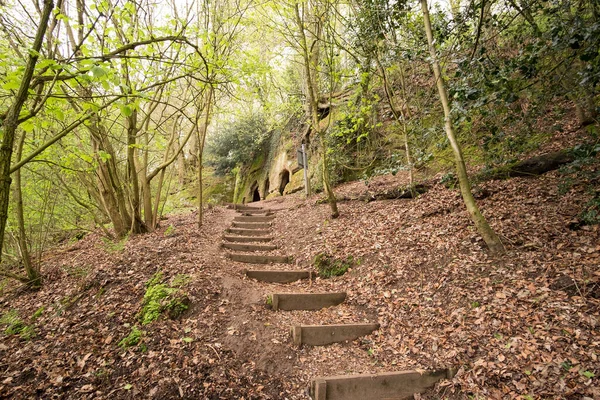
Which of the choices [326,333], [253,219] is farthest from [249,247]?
[326,333]

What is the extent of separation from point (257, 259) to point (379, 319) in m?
3.25

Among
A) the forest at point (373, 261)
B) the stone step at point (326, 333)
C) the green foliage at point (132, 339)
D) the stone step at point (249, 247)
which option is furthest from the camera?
the stone step at point (249, 247)

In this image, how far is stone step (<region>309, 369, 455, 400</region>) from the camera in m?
3.10

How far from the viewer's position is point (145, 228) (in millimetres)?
8227

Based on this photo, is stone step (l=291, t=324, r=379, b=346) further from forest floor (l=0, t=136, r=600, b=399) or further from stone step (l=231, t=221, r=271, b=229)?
stone step (l=231, t=221, r=271, b=229)

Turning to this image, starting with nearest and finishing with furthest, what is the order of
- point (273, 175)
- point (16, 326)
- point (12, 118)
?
point (12, 118), point (16, 326), point (273, 175)

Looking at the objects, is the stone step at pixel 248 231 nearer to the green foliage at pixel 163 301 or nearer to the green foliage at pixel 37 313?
the green foliage at pixel 163 301

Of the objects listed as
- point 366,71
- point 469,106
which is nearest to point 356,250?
point 469,106

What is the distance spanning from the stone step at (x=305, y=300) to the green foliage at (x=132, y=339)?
1825 mm

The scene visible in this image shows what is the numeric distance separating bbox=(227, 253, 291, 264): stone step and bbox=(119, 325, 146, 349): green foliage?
291 centimetres

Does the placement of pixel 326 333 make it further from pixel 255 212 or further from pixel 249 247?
pixel 255 212

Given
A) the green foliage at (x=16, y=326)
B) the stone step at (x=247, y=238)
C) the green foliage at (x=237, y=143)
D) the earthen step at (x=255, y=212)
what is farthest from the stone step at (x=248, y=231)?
the green foliage at (x=237, y=143)

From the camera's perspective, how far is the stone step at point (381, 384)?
3.10 meters

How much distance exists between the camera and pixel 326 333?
3.88 meters
